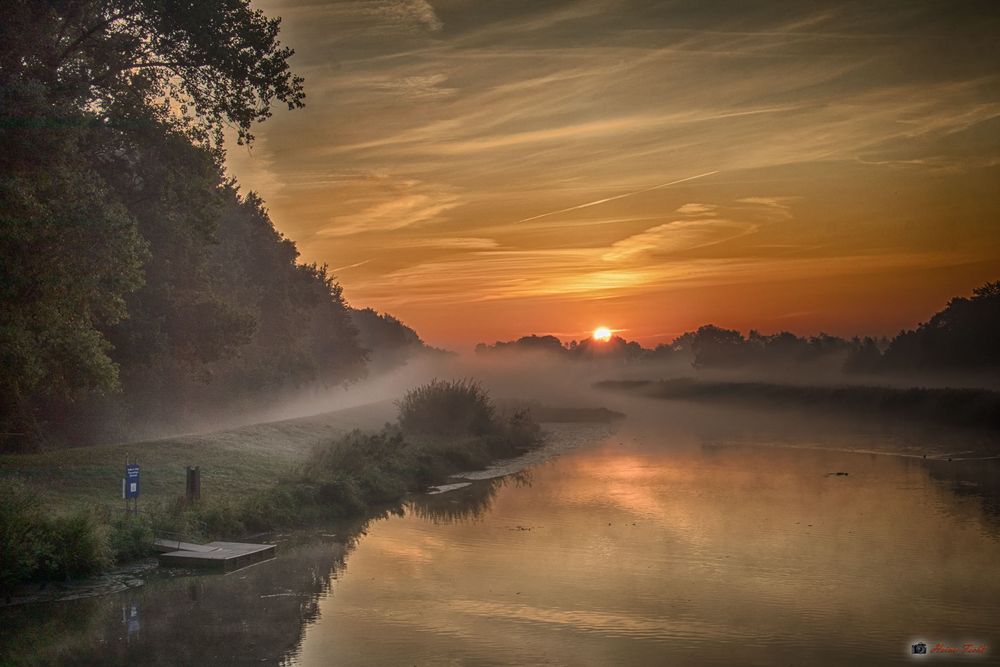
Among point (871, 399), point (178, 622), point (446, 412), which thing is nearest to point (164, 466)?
point (178, 622)

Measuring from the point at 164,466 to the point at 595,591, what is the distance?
1504 centimetres

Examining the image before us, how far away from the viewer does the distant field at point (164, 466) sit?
22.6 m

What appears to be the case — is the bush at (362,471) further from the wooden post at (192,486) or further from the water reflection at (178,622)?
the water reflection at (178,622)

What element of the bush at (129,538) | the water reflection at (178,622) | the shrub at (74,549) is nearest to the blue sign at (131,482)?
→ the bush at (129,538)

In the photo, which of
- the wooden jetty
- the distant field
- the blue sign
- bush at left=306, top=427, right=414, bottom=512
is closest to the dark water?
the wooden jetty

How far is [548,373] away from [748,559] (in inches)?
4853

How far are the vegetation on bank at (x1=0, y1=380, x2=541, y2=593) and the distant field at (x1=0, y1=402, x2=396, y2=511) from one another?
2.70 feet

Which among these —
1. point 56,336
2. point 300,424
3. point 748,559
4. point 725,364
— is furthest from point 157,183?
point 725,364

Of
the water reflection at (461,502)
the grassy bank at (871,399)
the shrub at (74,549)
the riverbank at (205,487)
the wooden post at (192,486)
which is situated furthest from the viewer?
the grassy bank at (871,399)

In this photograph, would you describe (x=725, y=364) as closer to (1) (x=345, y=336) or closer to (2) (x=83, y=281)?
(1) (x=345, y=336)

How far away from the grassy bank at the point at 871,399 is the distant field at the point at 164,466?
4196cm

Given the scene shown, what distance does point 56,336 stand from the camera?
1991 centimetres

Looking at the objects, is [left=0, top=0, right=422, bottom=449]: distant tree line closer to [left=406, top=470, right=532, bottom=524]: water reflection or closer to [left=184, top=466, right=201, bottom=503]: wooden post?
[left=184, top=466, right=201, bottom=503]: wooden post

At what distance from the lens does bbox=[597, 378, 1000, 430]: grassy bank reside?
57806mm
